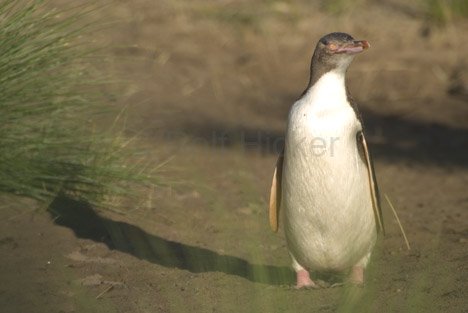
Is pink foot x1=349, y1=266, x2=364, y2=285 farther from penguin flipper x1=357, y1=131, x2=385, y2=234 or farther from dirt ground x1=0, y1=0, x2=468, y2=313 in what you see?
penguin flipper x1=357, y1=131, x2=385, y2=234

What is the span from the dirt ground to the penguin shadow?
11 millimetres

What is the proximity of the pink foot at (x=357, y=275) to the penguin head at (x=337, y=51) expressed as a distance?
0.99 m

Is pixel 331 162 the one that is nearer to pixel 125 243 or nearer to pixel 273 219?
pixel 273 219

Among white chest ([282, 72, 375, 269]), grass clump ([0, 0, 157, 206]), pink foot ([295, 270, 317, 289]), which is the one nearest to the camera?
white chest ([282, 72, 375, 269])

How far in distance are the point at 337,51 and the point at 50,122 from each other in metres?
1.85

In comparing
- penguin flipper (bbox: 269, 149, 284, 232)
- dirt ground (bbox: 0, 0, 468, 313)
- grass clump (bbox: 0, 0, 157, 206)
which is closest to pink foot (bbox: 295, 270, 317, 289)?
dirt ground (bbox: 0, 0, 468, 313)

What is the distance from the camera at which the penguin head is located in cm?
475

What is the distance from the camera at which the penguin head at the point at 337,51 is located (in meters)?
4.75

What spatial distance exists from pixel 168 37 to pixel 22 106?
4.47m

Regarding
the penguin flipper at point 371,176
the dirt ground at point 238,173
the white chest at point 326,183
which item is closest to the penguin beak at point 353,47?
the white chest at point 326,183

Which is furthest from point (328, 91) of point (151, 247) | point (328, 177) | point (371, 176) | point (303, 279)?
point (151, 247)

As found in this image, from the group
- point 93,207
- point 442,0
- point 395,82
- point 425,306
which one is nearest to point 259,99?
point 395,82

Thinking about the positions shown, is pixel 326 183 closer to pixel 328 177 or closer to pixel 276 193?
pixel 328 177

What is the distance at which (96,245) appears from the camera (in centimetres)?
571
